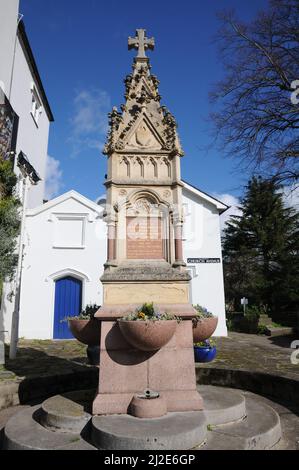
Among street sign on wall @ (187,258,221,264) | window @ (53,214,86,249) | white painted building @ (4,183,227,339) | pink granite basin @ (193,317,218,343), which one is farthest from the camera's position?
street sign on wall @ (187,258,221,264)

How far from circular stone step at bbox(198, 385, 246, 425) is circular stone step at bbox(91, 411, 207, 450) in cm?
22

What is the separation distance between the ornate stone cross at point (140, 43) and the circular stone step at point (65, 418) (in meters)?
6.67

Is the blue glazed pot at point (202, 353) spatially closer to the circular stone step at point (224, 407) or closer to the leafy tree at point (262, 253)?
the circular stone step at point (224, 407)

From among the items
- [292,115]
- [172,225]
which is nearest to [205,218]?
[292,115]

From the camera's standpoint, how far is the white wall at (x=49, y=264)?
1327 cm

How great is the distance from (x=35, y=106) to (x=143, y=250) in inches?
600

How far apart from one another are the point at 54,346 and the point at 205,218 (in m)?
9.38

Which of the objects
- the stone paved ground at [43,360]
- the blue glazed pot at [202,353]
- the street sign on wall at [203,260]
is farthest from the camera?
the street sign on wall at [203,260]

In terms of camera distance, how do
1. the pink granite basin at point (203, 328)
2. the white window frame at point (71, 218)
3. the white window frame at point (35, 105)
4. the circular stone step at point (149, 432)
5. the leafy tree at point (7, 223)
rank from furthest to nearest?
the white window frame at point (35, 105) < the white window frame at point (71, 218) < the leafy tree at point (7, 223) < the pink granite basin at point (203, 328) < the circular stone step at point (149, 432)

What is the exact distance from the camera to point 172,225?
5.62 meters

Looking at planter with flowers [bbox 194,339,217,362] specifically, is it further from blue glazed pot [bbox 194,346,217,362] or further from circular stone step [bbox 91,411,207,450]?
circular stone step [bbox 91,411,207,450]

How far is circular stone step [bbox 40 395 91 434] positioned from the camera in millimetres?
3938

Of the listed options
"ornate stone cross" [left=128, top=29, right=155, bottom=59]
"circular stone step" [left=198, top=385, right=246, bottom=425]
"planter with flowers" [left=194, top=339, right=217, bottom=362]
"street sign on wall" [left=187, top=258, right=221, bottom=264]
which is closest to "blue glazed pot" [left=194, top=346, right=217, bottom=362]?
"planter with flowers" [left=194, top=339, right=217, bottom=362]

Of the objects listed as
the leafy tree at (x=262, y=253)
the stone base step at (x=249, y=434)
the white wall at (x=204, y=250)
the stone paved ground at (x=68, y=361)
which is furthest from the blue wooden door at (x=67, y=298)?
the leafy tree at (x=262, y=253)
